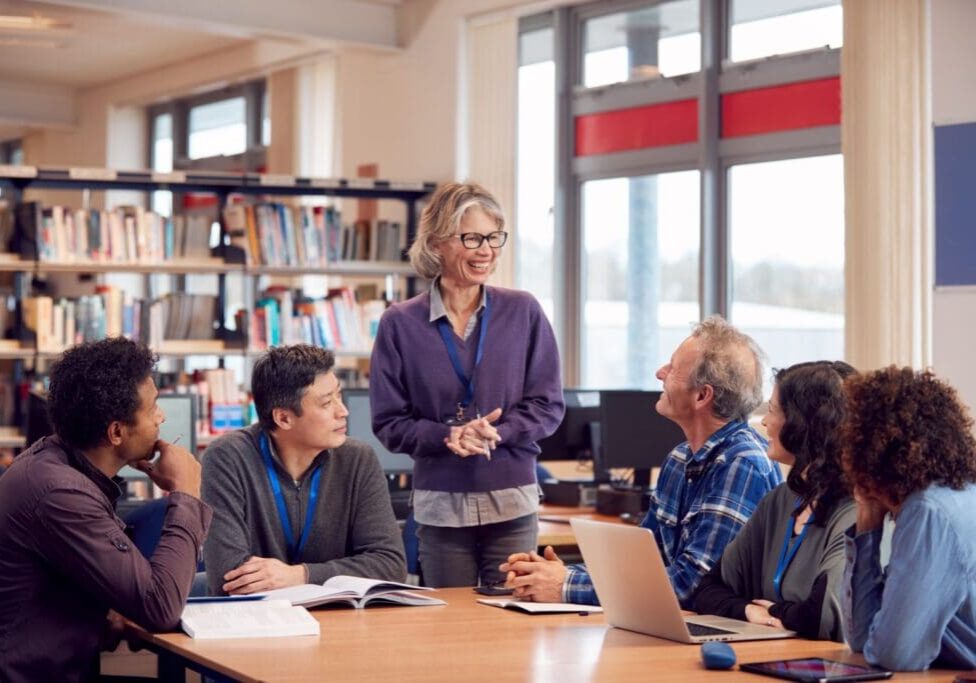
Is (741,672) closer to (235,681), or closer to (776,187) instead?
(235,681)

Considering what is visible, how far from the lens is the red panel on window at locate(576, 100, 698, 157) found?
828cm

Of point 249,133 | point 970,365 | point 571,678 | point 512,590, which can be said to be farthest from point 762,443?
point 249,133

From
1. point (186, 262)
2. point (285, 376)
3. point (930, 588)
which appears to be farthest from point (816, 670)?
point (186, 262)

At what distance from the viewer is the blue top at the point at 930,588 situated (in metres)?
2.22

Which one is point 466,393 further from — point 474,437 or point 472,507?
point 472,507

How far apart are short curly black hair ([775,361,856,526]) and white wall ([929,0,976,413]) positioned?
131 inches

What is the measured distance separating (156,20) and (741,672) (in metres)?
7.63

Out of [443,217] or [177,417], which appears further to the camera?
[177,417]

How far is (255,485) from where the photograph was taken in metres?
3.30

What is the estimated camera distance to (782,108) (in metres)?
7.73

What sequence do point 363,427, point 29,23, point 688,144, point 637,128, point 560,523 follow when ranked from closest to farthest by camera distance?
point 560,523 < point 363,427 < point 688,144 < point 29,23 < point 637,128

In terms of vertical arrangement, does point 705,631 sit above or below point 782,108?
below

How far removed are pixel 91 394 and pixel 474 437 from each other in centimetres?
119

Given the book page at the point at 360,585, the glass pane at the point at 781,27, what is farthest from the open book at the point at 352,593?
the glass pane at the point at 781,27
